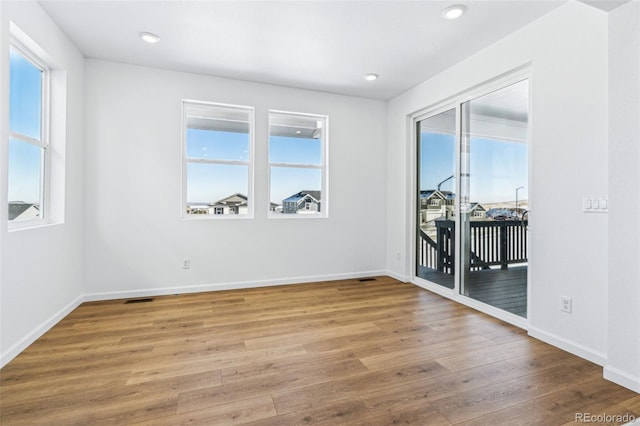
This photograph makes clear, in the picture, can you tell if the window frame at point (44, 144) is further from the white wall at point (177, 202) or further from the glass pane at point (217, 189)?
the glass pane at point (217, 189)

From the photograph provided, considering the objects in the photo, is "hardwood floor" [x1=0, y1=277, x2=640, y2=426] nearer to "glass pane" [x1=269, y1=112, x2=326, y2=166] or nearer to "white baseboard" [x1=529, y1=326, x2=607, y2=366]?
"white baseboard" [x1=529, y1=326, x2=607, y2=366]

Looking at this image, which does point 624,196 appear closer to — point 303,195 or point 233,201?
point 303,195

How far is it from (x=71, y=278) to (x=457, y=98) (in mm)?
4645

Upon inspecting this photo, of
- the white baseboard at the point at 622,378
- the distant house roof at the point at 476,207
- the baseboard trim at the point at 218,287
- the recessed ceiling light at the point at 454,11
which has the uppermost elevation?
the recessed ceiling light at the point at 454,11

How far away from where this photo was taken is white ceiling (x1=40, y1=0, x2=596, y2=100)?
248cm

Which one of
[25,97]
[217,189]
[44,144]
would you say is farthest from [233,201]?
[25,97]

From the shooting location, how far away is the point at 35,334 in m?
2.47

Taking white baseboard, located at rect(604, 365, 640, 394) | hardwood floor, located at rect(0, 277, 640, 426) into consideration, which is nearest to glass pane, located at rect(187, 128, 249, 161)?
hardwood floor, located at rect(0, 277, 640, 426)

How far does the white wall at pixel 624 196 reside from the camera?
6.04 ft

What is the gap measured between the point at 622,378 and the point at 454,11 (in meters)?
2.84

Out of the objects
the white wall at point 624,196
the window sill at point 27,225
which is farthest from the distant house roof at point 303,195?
the white wall at point 624,196

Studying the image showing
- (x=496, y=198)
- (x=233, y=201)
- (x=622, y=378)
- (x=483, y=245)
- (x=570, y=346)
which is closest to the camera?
(x=622, y=378)

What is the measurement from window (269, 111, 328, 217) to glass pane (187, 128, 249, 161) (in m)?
0.39

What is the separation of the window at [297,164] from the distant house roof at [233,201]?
1.30ft
